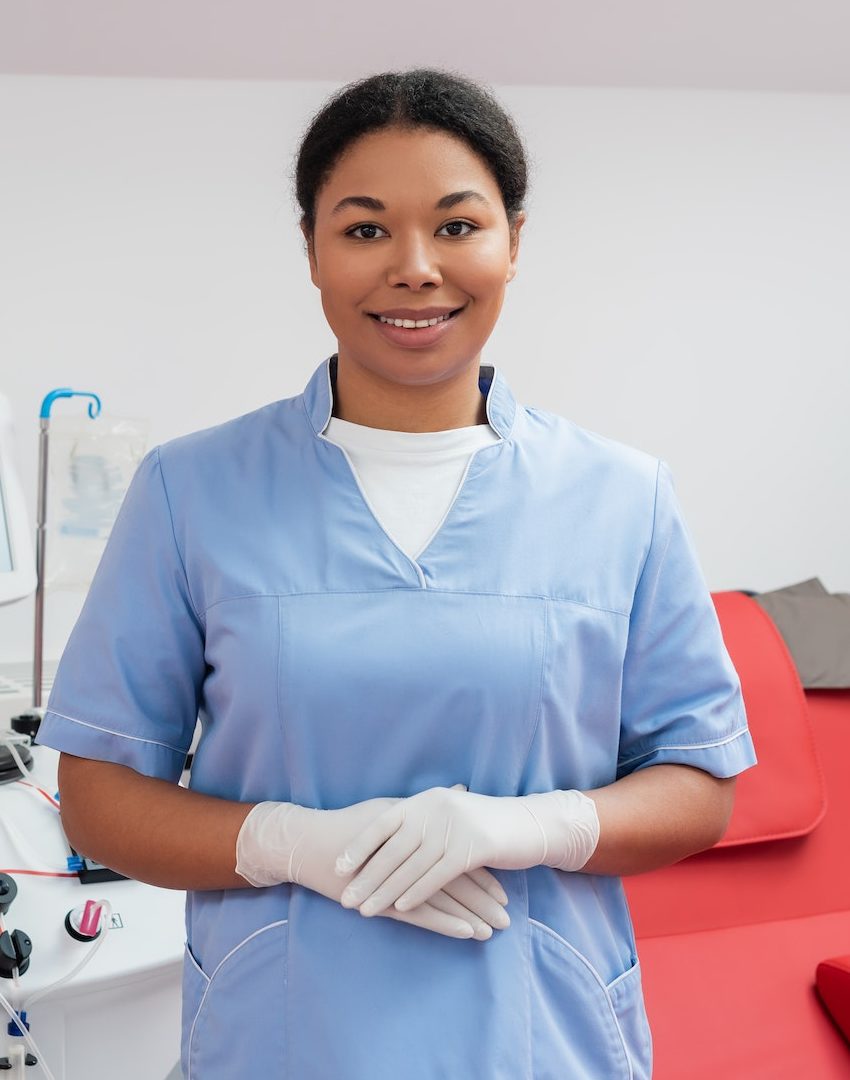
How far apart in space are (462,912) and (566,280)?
5.27 feet

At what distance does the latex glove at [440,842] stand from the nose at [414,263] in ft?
1.41

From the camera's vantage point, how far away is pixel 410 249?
0.92 m

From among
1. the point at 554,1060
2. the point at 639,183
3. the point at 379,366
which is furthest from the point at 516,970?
the point at 639,183

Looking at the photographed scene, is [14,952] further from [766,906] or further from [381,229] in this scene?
[766,906]

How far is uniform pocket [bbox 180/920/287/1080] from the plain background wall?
1.23 m

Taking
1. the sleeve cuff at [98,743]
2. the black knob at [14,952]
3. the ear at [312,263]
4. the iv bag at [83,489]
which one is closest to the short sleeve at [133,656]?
the sleeve cuff at [98,743]

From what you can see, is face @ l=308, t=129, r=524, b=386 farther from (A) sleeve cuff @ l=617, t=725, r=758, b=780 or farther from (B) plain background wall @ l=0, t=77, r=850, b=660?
(B) plain background wall @ l=0, t=77, r=850, b=660

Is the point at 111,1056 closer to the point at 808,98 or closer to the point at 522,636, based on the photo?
the point at 522,636

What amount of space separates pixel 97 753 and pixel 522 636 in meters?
0.38

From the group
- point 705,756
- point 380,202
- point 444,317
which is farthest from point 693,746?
point 380,202

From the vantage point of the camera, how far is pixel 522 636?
92 cm

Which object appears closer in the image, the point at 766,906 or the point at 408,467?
the point at 408,467

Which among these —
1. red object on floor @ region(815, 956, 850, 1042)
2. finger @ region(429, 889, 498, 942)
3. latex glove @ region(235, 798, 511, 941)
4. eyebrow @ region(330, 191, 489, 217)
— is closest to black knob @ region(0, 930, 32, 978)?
latex glove @ region(235, 798, 511, 941)

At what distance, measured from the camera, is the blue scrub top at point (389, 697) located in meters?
0.89
